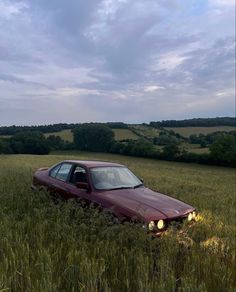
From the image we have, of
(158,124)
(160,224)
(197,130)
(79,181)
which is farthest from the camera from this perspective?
(158,124)

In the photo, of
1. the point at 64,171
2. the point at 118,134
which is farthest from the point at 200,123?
the point at 64,171

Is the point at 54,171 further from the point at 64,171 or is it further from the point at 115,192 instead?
the point at 115,192

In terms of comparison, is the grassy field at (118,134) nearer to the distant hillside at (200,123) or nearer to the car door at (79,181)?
the distant hillside at (200,123)

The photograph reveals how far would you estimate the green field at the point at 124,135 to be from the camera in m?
72.7

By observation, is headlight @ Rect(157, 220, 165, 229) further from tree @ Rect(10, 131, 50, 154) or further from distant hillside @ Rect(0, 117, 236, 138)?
distant hillside @ Rect(0, 117, 236, 138)

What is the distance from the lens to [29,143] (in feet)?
231

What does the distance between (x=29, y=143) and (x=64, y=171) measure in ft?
207

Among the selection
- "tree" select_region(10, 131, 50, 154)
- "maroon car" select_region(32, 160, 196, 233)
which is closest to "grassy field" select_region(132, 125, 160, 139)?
"tree" select_region(10, 131, 50, 154)

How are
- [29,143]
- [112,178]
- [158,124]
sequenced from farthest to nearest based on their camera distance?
[158,124] → [29,143] → [112,178]

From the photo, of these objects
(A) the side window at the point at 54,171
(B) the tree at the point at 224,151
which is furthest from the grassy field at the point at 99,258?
(B) the tree at the point at 224,151

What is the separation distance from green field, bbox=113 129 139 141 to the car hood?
64.1 meters

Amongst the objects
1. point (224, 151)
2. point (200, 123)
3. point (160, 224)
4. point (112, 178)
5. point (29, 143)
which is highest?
point (200, 123)

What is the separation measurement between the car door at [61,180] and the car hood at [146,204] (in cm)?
125

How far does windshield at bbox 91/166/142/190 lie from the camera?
7.68 metres
